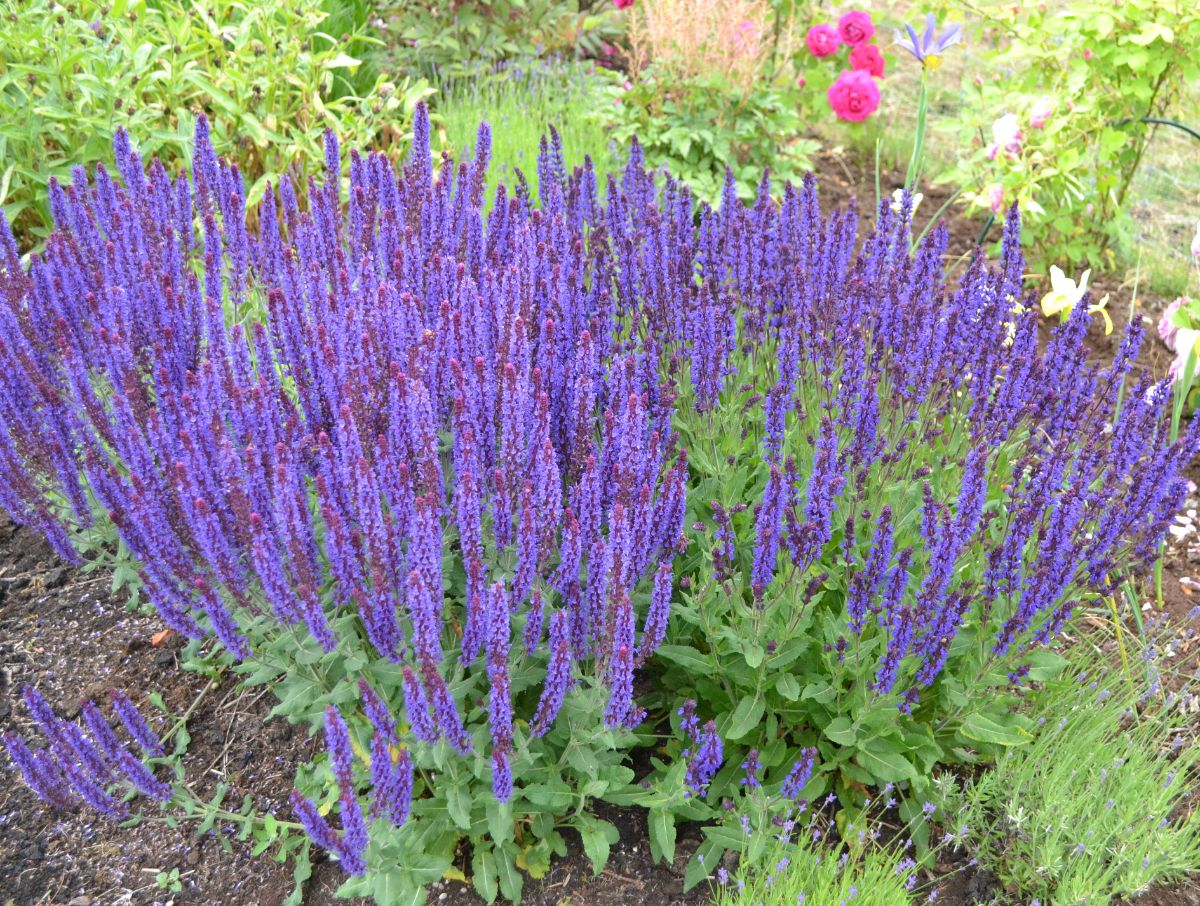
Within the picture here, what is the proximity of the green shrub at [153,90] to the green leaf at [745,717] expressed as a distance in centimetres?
304

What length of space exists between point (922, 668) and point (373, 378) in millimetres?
1541

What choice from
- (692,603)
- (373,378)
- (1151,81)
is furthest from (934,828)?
(1151,81)

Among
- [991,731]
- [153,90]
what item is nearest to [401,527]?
[991,731]

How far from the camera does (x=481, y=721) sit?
2564 mm

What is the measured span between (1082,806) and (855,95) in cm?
464

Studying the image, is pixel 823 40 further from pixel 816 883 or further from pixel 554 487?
pixel 816 883

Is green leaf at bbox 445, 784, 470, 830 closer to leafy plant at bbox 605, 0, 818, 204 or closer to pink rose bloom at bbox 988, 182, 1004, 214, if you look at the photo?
pink rose bloom at bbox 988, 182, 1004, 214

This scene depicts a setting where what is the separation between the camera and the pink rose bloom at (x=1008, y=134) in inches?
201

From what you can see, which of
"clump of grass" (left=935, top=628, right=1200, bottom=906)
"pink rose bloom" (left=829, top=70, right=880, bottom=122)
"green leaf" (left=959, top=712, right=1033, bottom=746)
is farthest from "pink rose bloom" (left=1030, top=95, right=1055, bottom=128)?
"green leaf" (left=959, top=712, right=1033, bottom=746)

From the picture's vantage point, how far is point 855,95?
19.7ft

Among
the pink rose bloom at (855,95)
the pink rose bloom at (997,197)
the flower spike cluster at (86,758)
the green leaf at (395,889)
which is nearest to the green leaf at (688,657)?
the green leaf at (395,889)

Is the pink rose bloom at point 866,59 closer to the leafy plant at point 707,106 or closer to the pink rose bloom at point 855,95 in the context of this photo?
the pink rose bloom at point 855,95

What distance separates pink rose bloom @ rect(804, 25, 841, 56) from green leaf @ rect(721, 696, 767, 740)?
512cm

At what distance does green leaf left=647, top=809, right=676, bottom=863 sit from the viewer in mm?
2463
